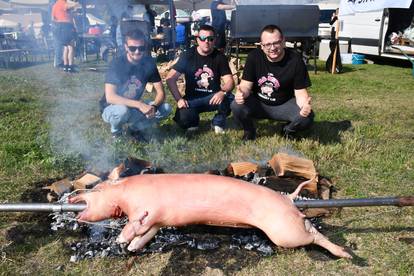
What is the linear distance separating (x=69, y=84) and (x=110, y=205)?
6.75 m

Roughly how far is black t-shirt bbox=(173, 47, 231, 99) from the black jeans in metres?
0.59

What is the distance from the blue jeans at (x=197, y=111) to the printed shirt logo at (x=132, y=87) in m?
0.58

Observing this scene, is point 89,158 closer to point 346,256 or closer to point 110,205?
point 110,205

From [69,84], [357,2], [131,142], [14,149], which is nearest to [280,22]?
[357,2]

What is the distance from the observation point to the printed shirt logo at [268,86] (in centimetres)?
473

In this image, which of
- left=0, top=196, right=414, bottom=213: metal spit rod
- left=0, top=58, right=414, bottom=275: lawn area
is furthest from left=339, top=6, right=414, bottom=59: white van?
left=0, top=196, right=414, bottom=213: metal spit rod

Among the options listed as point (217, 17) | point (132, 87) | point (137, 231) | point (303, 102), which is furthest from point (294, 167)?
point (217, 17)

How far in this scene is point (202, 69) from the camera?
523cm

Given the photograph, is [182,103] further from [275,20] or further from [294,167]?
[275,20]

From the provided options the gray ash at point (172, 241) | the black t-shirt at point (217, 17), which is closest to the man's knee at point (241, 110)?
the gray ash at point (172, 241)

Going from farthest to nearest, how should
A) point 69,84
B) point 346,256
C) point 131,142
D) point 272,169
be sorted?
point 69,84
point 131,142
point 272,169
point 346,256

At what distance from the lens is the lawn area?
2697 mm

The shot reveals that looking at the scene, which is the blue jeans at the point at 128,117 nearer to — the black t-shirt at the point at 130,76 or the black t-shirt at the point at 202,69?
the black t-shirt at the point at 130,76

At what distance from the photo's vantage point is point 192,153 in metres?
4.55
